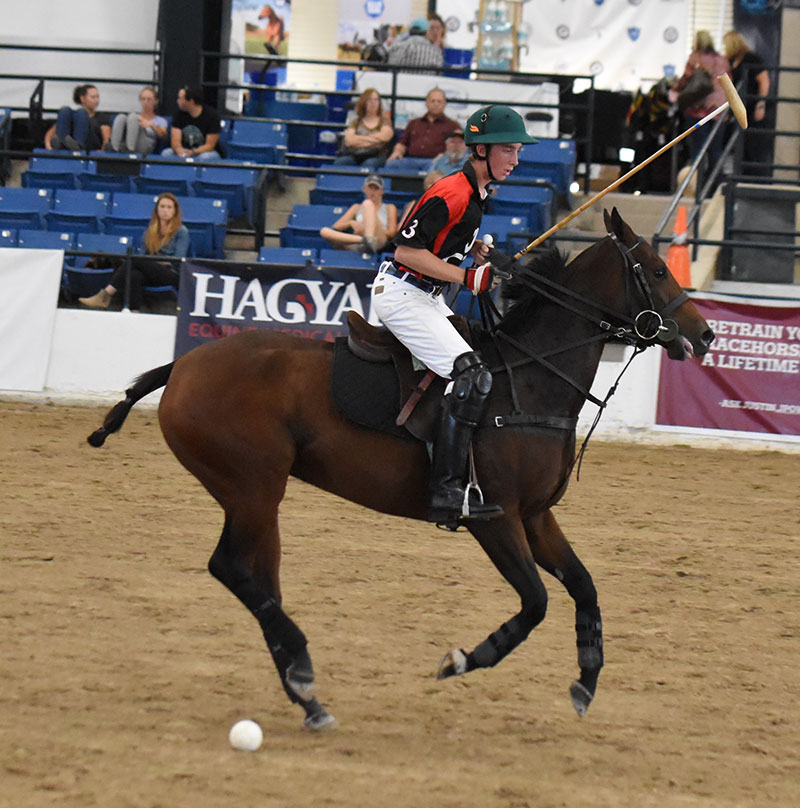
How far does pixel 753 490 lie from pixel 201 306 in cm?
604

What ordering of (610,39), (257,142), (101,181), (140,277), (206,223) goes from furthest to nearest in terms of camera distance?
(610,39)
(257,142)
(101,181)
(206,223)
(140,277)

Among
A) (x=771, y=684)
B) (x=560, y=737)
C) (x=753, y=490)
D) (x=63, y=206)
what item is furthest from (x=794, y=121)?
(x=560, y=737)

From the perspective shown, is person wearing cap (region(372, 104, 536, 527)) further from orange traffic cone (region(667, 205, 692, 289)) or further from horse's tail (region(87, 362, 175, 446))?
orange traffic cone (region(667, 205, 692, 289))

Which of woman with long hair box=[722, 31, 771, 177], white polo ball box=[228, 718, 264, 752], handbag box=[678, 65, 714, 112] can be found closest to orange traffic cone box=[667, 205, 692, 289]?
woman with long hair box=[722, 31, 771, 177]

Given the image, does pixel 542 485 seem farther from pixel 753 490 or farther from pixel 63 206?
pixel 63 206

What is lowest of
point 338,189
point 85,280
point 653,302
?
point 85,280

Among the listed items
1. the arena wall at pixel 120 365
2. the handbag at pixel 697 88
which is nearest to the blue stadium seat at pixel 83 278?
the arena wall at pixel 120 365

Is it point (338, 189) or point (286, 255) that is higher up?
point (338, 189)

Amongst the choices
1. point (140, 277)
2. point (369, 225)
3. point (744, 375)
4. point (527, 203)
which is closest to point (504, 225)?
point (527, 203)

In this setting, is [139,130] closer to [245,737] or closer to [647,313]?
[647,313]

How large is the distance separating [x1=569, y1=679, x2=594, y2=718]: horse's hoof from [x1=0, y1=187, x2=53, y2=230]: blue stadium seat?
11.7 meters

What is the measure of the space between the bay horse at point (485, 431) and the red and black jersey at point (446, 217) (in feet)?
1.11

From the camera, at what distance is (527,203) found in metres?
14.5

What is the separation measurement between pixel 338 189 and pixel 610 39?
647cm
